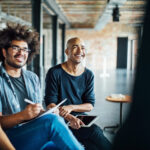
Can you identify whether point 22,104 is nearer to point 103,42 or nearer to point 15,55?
point 15,55

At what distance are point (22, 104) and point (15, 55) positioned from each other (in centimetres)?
45

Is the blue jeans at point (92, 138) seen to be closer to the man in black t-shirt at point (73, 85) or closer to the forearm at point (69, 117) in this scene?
the man in black t-shirt at point (73, 85)

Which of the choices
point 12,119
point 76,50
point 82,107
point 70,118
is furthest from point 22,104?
point 76,50

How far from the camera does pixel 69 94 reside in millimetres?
2229

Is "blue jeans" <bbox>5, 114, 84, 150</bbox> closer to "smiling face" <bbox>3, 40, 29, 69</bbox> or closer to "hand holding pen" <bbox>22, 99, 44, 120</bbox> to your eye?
"hand holding pen" <bbox>22, 99, 44, 120</bbox>

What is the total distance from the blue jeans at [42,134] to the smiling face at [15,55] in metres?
0.63

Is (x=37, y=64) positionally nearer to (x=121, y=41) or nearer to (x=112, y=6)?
(x=112, y=6)

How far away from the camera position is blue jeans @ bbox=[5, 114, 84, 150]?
1585mm

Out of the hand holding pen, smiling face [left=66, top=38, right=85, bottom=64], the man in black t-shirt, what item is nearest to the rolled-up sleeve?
the man in black t-shirt

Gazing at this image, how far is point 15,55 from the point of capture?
81.8 inches

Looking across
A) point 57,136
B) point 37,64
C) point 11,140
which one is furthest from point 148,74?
point 37,64

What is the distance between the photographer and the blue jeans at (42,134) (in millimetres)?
1585

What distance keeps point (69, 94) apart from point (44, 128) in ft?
2.18

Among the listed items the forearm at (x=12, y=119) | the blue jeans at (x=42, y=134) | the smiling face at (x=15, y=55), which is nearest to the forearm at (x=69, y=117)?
the blue jeans at (x=42, y=134)
